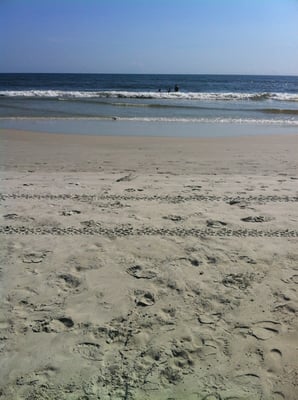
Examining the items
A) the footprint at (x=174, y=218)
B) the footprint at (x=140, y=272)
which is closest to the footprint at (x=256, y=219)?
the footprint at (x=174, y=218)

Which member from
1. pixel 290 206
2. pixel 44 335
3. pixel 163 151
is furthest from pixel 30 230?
pixel 163 151

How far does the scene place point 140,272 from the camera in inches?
131

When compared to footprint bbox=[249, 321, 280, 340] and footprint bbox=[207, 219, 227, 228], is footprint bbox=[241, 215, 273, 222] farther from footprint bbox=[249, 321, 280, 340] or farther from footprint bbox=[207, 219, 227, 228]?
footprint bbox=[249, 321, 280, 340]

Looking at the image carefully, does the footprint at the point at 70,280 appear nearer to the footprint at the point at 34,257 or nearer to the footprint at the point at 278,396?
the footprint at the point at 34,257

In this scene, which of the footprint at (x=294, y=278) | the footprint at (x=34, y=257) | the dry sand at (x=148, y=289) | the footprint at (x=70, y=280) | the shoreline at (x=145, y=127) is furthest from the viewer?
the shoreline at (x=145, y=127)

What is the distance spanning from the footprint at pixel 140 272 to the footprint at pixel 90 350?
0.86 metres

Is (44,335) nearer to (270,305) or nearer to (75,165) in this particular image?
(270,305)

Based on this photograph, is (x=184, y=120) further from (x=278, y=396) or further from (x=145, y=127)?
(x=278, y=396)

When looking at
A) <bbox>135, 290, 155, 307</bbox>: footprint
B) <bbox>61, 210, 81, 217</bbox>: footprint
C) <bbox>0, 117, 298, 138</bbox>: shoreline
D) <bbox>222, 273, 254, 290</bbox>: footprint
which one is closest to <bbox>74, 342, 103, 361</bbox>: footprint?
<bbox>135, 290, 155, 307</bbox>: footprint

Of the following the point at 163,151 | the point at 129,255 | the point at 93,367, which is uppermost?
the point at 163,151

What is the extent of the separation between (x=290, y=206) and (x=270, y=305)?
236cm

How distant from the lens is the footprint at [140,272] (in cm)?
326

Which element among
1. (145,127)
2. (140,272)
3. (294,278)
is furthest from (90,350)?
(145,127)

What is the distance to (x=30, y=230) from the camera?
413cm
